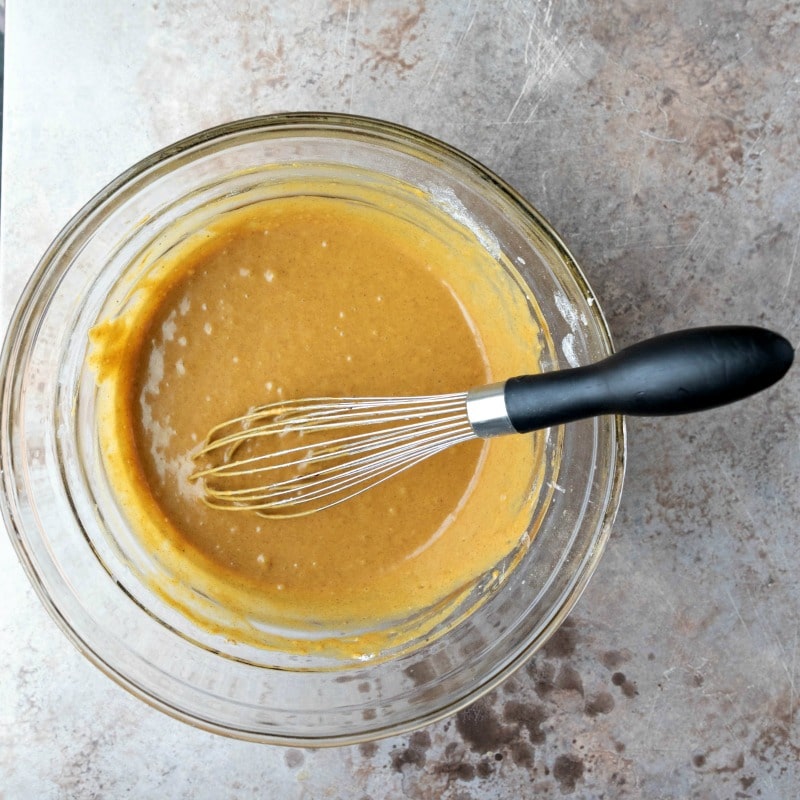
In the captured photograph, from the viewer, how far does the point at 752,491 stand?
129 cm

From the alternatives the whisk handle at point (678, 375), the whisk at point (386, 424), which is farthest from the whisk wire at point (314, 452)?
the whisk handle at point (678, 375)

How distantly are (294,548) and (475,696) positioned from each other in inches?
14.3

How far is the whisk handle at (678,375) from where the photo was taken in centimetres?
84

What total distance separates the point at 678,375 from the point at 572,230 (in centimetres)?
49

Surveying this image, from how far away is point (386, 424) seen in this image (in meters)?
1.25

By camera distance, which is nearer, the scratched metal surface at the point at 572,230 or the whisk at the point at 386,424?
the whisk at the point at 386,424

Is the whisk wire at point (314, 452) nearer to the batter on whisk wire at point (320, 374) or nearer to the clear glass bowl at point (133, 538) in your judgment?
the batter on whisk wire at point (320, 374)

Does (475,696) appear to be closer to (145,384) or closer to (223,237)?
(145,384)

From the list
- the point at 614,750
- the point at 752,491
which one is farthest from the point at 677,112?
the point at 614,750

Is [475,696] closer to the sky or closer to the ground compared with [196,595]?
closer to the ground

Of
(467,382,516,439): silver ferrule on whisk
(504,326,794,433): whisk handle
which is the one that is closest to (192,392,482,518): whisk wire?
(467,382,516,439): silver ferrule on whisk

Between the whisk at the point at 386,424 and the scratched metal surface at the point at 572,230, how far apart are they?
0.36 metres

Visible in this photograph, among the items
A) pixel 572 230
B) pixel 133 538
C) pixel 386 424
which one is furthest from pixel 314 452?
pixel 572 230

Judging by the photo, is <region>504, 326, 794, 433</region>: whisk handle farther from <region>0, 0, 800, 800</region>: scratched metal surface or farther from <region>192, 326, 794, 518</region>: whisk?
<region>0, 0, 800, 800</region>: scratched metal surface
